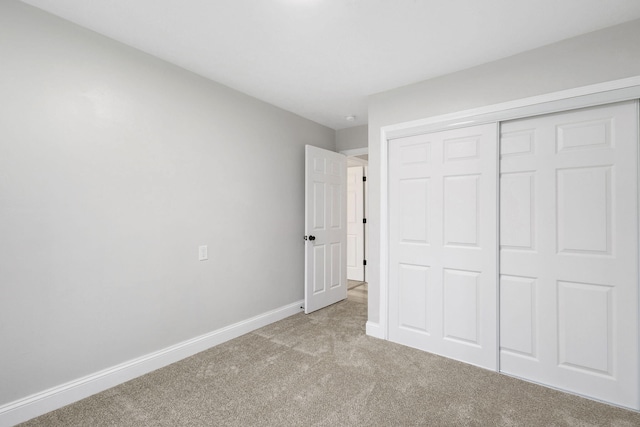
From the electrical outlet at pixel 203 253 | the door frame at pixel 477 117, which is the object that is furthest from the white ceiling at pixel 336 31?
the electrical outlet at pixel 203 253

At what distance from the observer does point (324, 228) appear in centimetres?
382

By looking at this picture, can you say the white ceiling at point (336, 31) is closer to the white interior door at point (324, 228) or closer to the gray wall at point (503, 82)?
the gray wall at point (503, 82)

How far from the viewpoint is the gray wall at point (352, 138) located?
408 centimetres

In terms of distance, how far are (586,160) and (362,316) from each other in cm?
259

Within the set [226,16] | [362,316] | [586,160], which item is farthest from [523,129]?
[362,316]

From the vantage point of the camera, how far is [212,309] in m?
2.76

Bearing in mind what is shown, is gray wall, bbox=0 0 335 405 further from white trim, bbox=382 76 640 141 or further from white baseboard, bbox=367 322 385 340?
white trim, bbox=382 76 640 141

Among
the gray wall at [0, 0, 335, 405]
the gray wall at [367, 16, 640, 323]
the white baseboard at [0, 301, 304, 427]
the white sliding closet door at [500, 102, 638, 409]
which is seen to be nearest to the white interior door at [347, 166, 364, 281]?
the gray wall at [367, 16, 640, 323]

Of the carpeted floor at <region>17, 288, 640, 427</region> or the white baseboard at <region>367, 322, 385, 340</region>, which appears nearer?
the carpeted floor at <region>17, 288, 640, 427</region>

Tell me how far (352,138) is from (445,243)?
7.19 feet

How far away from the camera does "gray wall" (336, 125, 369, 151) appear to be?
408cm

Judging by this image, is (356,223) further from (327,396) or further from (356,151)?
(327,396)

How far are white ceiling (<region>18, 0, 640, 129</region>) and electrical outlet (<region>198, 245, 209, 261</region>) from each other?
5.21 feet

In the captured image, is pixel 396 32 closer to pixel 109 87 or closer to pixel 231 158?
pixel 231 158
